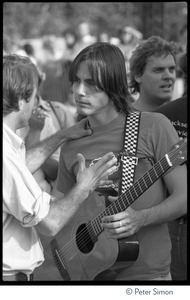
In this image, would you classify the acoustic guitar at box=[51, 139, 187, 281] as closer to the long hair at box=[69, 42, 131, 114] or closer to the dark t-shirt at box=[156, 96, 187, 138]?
the long hair at box=[69, 42, 131, 114]

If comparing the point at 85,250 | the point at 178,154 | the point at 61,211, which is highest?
the point at 178,154

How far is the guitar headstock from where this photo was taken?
9.50ft

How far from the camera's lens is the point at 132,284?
121 inches

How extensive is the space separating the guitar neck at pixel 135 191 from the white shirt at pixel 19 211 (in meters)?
0.39

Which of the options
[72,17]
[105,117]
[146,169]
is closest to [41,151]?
[105,117]

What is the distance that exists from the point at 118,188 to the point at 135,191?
146 mm

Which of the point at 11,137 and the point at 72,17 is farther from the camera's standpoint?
the point at 72,17

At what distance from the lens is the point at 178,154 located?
2895 mm

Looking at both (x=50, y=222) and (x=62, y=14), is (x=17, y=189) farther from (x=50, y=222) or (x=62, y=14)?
(x=62, y=14)

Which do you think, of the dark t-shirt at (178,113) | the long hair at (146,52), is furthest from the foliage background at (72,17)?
the dark t-shirt at (178,113)

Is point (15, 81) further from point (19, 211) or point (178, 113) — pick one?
point (178, 113)

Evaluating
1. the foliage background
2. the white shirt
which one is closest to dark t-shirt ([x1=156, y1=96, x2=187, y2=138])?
the white shirt

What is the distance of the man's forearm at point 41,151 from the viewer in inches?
138

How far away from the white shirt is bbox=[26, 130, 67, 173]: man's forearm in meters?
0.62
